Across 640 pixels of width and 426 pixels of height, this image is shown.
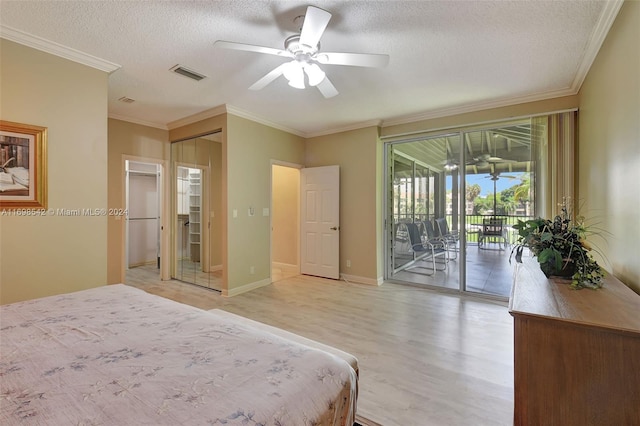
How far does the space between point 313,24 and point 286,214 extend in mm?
4418

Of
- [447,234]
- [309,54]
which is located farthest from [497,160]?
[309,54]

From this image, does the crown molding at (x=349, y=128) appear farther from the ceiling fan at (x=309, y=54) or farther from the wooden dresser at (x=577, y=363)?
the wooden dresser at (x=577, y=363)

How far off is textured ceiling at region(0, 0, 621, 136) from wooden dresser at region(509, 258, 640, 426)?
1972mm

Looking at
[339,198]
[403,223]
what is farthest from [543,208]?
[339,198]

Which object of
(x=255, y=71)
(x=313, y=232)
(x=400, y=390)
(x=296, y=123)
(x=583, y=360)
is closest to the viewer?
(x=583, y=360)

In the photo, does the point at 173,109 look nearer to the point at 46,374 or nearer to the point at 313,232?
the point at 313,232

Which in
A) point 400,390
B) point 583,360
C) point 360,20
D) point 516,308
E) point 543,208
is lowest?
point 400,390

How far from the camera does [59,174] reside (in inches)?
96.6

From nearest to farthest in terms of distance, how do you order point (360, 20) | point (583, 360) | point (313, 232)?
point (583, 360)
point (360, 20)
point (313, 232)

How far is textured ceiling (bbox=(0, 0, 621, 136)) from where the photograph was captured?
199cm

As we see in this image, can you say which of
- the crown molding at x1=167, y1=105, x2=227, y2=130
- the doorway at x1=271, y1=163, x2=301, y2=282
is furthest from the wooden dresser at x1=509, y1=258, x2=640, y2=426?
the doorway at x1=271, y1=163, x2=301, y2=282

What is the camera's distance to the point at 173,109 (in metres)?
4.04

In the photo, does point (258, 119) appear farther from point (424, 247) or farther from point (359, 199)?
point (424, 247)

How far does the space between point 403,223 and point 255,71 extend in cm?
329
